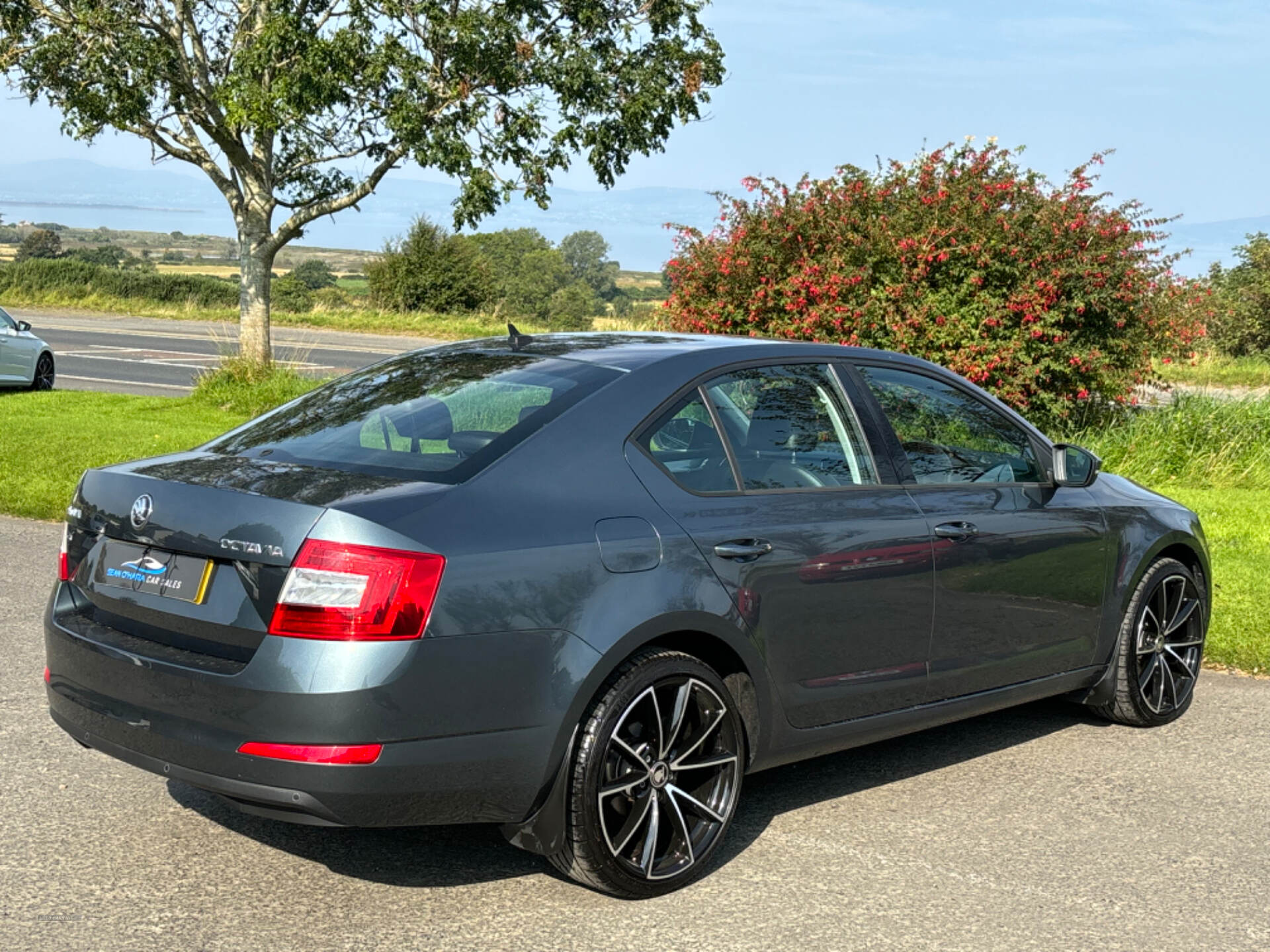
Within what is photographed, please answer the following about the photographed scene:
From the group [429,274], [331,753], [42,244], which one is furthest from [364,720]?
[42,244]

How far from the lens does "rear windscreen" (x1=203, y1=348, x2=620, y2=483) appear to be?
4.25 metres

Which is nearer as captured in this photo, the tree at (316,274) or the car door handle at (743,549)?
the car door handle at (743,549)

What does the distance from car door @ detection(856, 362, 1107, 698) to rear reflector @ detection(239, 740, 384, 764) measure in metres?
2.19

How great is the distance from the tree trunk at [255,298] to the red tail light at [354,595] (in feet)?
51.2

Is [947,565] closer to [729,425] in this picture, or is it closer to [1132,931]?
[729,425]

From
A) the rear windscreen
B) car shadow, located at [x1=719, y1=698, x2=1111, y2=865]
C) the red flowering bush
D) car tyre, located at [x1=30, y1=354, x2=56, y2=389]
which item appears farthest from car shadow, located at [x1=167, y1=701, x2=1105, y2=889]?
car tyre, located at [x1=30, y1=354, x2=56, y2=389]

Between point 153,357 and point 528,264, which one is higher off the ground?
point 528,264

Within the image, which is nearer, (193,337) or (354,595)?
(354,595)

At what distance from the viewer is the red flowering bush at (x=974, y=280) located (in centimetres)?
1350

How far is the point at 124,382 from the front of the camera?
23125 millimetres

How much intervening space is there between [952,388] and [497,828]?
2418mm

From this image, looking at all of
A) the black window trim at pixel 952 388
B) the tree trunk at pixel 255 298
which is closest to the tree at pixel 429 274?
the tree trunk at pixel 255 298

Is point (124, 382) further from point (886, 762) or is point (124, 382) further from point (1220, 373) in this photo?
point (1220, 373)

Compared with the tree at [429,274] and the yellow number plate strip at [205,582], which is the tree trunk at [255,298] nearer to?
the yellow number plate strip at [205,582]
